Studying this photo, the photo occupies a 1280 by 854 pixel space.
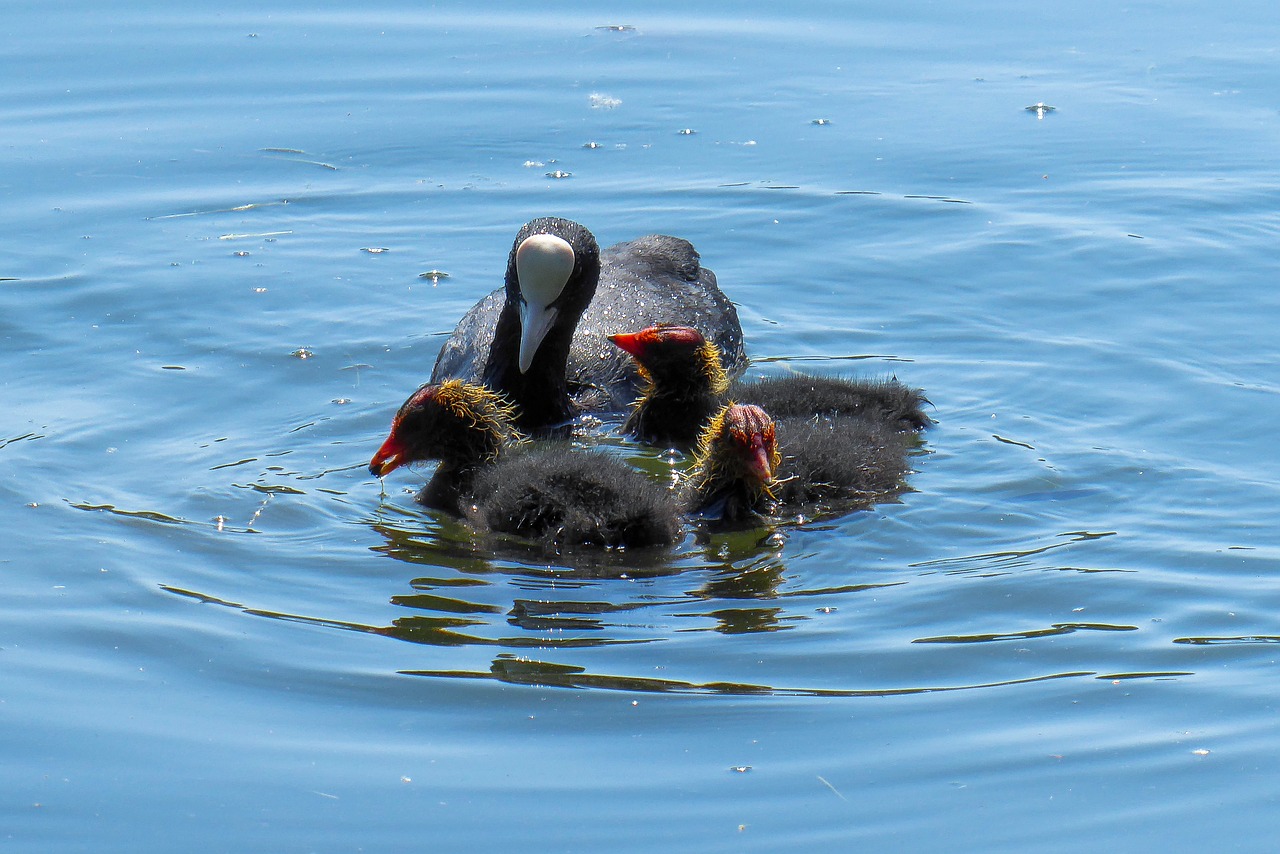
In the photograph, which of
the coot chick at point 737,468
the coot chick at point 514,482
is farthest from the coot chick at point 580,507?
the coot chick at point 737,468

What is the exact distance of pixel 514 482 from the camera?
623 cm

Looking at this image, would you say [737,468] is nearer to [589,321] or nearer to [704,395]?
[704,395]

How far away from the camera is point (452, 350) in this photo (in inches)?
322

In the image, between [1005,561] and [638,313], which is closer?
[1005,561]

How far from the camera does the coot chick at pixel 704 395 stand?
7414 millimetres

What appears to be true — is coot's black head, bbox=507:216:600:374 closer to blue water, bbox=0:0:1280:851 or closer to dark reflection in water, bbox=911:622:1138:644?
blue water, bbox=0:0:1280:851

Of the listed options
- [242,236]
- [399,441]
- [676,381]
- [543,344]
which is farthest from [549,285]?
[242,236]

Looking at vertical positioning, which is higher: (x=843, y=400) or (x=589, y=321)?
(x=589, y=321)

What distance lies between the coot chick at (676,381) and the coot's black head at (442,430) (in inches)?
34.1

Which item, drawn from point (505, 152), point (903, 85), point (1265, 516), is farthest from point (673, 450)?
point (903, 85)

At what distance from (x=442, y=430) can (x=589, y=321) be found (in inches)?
77.7

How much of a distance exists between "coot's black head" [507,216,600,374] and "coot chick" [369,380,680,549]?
1.73ft

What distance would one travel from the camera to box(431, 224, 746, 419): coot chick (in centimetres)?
776

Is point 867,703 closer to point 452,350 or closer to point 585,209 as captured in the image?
point 452,350
